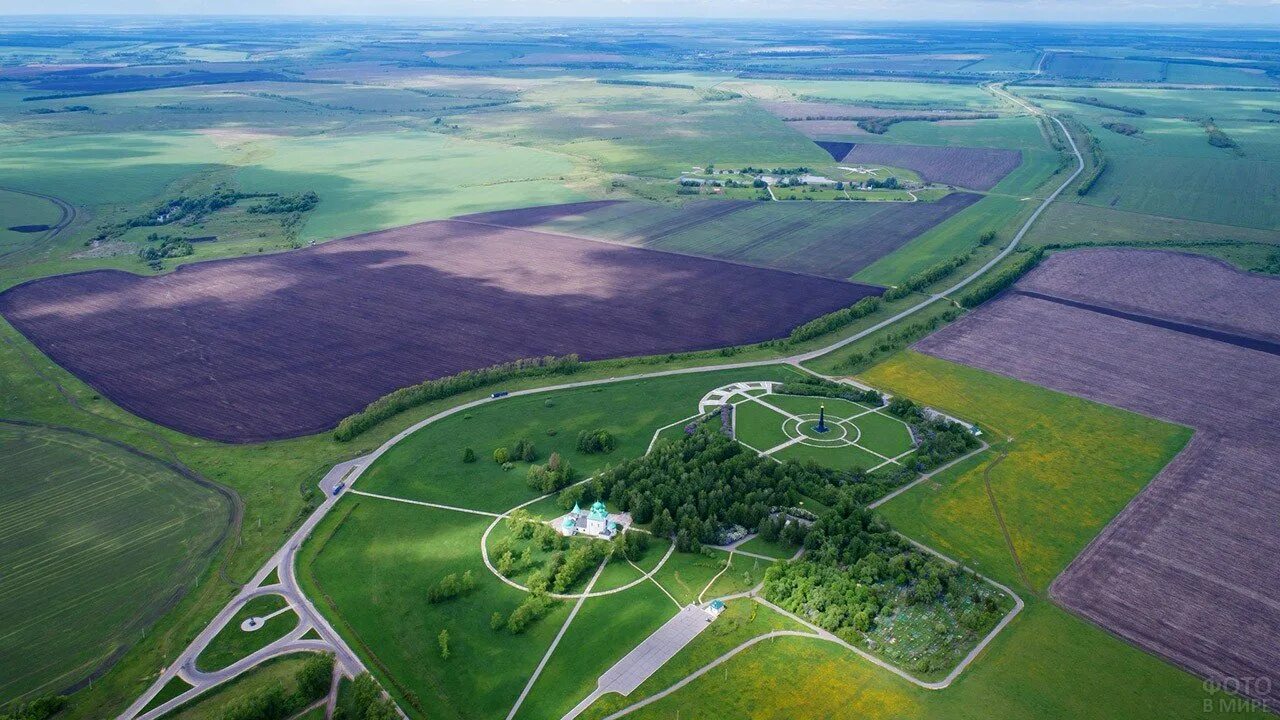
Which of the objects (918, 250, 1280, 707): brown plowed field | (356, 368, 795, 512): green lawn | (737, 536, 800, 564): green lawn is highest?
(918, 250, 1280, 707): brown plowed field

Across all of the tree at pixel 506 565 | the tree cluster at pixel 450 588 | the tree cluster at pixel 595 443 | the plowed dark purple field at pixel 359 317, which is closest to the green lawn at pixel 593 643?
the tree at pixel 506 565

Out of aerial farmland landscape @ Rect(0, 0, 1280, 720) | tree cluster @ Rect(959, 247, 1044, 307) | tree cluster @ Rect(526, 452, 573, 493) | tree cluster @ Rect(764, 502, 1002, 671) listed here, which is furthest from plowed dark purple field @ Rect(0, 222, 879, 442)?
tree cluster @ Rect(764, 502, 1002, 671)

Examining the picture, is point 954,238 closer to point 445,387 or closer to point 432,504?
point 445,387

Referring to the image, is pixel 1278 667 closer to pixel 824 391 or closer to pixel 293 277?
→ pixel 824 391

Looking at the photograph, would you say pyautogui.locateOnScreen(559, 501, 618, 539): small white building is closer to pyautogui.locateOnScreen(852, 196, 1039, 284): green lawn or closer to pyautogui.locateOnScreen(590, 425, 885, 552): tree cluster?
pyautogui.locateOnScreen(590, 425, 885, 552): tree cluster

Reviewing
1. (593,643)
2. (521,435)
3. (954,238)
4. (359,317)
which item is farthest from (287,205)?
(593,643)

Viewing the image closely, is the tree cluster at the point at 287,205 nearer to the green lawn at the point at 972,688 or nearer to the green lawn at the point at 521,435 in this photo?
the green lawn at the point at 521,435
